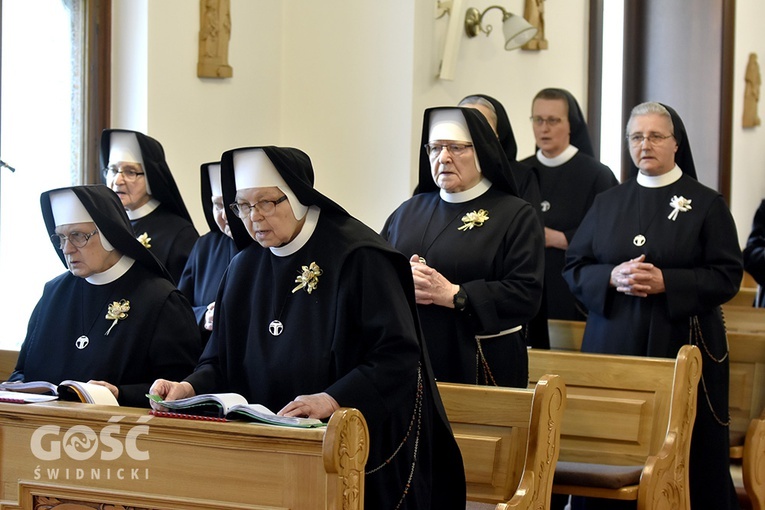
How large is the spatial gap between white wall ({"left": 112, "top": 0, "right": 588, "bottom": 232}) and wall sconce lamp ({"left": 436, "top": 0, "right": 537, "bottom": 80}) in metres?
0.09

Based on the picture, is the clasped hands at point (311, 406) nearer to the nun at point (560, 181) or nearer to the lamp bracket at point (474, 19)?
the nun at point (560, 181)

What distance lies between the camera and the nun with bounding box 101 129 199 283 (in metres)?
5.75

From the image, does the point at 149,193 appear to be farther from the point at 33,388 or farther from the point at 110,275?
the point at 33,388

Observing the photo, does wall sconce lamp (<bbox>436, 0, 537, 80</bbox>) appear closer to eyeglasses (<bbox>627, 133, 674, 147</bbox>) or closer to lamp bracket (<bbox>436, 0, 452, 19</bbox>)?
lamp bracket (<bbox>436, 0, 452, 19</bbox>)

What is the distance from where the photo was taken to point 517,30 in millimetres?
8109

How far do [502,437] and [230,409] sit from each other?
1293 millimetres

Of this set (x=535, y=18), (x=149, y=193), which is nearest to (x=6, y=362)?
(x=149, y=193)

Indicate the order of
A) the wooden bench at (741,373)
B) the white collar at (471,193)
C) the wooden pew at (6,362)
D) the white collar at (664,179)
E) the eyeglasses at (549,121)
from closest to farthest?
the white collar at (471,193), the wooden pew at (6,362), the white collar at (664,179), the wooden bench at (741,373), the eyeglasses at (549,121)

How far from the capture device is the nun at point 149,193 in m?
5.75

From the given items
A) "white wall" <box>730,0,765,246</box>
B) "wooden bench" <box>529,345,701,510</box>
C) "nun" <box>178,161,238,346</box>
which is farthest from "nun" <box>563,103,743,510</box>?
"white wall" <box>730,0,765,246</box>

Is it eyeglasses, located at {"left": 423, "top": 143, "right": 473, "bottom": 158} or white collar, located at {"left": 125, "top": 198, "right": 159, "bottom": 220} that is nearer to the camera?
eyeglasses, located at {"left": 423, "top": 143, "right": 473, "bottom": 158}

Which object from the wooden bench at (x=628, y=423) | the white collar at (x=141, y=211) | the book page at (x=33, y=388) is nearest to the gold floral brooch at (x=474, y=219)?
the wooden bench at (x=628, y=423)

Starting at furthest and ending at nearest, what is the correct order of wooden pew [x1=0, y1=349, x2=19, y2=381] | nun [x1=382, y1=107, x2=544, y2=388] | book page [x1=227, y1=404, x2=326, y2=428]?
wooden pew [x1=0, y1=349, x2=19, y2=381], nun [x1=382, y1=107, x2=544, y2=388], book page [x1=227, y1=404, x2=326, y2=428]

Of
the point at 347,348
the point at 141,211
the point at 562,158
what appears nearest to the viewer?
the point at 347,348
